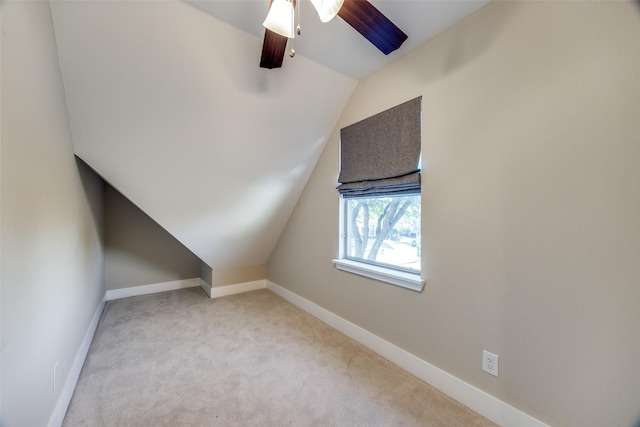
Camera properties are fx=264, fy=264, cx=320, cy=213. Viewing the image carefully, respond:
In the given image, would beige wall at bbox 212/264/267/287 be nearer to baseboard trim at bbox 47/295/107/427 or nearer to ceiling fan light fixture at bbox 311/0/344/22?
baseboard trim at bbox 47/295/107/427

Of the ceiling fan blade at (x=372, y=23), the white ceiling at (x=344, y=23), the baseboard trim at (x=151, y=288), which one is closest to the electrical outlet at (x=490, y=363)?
the ceiling fan blade at (x=372, y=23)

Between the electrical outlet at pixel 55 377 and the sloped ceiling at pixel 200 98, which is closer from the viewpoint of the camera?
the electrical outlet at pixel 55 377

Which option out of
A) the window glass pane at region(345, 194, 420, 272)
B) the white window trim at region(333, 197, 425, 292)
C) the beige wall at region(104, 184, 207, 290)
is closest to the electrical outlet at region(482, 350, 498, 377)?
the white window trim at region(333, 197, 425, 292)

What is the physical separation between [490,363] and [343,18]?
192 centimetres

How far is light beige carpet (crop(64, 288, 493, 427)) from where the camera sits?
1464 mm

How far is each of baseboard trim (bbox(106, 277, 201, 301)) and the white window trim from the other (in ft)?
8.42

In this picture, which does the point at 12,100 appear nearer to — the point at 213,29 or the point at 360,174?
the point at 213,29

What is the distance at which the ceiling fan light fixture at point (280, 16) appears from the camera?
1.12 metres

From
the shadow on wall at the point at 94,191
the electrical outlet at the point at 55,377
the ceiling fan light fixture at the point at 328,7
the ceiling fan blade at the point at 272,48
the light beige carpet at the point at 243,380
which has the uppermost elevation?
the ceiling fan blade at the point at 272,48

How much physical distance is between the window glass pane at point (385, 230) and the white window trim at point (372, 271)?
4 centimetres

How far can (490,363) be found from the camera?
4.69ft

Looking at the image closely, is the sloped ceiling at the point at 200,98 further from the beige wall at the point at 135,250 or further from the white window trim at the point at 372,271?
the beige wall at the point at 135,250

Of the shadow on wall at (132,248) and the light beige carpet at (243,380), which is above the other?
the shadow on wall at (132,248)

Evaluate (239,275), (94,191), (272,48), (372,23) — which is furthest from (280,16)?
(239,275)
